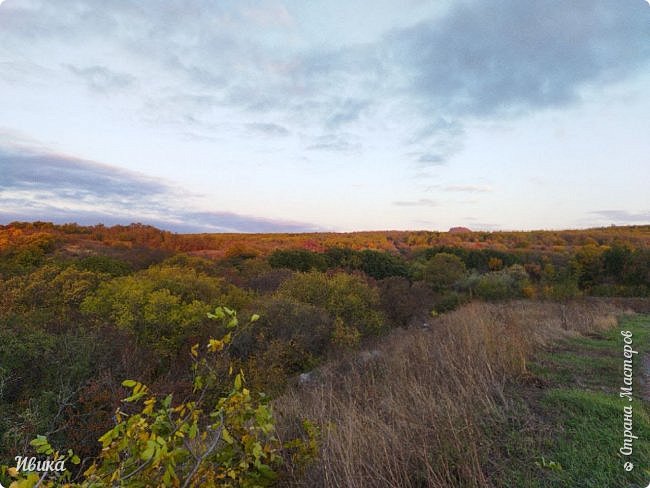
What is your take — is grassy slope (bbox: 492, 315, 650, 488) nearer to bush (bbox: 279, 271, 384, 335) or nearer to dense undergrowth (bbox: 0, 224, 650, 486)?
dense undergrowth (bbox: 0, 224, 650, 486)

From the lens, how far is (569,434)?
3238 millimetres

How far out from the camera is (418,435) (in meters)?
3.23

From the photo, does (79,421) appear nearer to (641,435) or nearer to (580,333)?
(641,435)

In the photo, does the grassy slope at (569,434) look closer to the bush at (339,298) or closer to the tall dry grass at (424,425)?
the tall dry grass at (424,425)

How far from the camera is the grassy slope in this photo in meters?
2.65

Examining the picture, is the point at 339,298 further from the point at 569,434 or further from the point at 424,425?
the point at 569,434

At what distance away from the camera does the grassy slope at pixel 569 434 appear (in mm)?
2646

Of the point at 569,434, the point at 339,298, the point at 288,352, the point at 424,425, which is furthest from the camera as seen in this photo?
the point at 339,298

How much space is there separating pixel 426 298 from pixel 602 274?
1743cm

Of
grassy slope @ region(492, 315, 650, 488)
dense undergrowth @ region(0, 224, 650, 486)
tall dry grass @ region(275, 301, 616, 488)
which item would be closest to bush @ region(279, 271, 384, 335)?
dense undergrowth @ region(0, 224, 650, 486)

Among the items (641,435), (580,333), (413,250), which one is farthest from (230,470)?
(413,250)

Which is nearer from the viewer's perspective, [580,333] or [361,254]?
[580,333]

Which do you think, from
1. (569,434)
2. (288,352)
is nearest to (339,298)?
(288,352)

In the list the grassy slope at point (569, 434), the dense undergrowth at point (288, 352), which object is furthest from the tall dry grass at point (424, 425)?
the grassy slope at point (569, 434)
